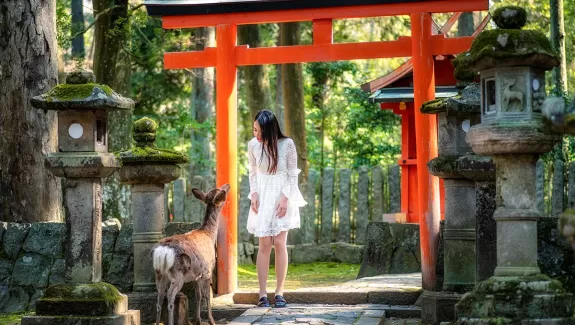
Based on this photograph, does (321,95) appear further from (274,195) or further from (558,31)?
(274,195)

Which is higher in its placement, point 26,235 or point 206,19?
point 206,19

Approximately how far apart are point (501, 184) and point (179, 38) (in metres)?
16.7

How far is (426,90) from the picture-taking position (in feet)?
36.8

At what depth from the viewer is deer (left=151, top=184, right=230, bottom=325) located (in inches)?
342

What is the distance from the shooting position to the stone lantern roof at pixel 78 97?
8.93 metres

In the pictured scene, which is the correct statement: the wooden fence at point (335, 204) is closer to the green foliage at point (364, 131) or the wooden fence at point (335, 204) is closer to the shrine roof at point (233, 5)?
the green foliage at point (364, 131)

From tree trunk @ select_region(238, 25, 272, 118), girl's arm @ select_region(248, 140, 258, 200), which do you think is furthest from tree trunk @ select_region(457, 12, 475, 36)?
girl's arm @ select_region(248, 140, 258, 200)

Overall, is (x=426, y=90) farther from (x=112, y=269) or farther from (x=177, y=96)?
(x=177, y=96)

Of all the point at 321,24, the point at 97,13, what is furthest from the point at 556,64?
the point at 97,13

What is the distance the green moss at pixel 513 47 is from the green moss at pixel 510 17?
150 millimetres

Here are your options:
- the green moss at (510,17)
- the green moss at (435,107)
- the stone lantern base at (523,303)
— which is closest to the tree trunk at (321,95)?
the green moss at (435,107)

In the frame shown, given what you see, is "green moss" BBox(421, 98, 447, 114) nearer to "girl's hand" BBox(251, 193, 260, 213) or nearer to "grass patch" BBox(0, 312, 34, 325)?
"girl's hand" BBox(251, 193, 260, 213)

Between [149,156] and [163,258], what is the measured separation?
1527mm

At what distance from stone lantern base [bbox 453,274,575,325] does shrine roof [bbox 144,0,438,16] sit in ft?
16.4
